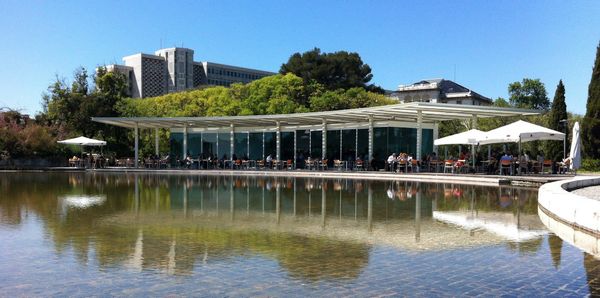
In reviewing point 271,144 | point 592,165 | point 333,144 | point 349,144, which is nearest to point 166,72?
point 271,144

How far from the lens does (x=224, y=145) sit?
36156mm

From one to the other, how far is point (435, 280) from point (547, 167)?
20507 mm

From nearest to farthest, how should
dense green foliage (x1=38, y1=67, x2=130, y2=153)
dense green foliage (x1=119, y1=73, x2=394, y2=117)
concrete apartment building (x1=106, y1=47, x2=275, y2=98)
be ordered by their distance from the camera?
dense green foliage (x1=38, y1=67, x2=130, y2=153)
dense green foliage (x1=119, y1=73, x2=394, y2=117)
concrete apartment building (x1=106, y1=47, x2=275, y2=98)

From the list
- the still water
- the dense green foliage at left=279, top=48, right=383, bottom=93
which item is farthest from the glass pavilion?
the dense green foliage at left=279, top=48, right=383, bottom=93

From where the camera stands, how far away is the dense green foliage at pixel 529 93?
66500 millimetres

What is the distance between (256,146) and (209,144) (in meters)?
3.67

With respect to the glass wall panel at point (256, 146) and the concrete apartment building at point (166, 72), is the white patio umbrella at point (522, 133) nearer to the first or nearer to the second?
the glass wall panel at point (256, 146)

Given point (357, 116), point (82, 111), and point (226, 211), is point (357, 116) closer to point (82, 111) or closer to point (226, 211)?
point (226, 211)

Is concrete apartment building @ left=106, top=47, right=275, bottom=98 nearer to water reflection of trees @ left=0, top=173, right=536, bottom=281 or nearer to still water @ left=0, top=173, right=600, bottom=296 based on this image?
water reflection of trees @ left=0, top=173, right=536, bottom=281

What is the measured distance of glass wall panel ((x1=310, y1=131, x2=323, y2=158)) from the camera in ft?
107

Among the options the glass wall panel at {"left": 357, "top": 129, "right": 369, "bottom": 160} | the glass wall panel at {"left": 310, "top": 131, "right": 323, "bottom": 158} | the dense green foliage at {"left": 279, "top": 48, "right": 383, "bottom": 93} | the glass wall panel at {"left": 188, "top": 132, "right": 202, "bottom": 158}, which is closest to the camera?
the glass wall panel at {"left": 357, "top": 129, "right": 369, "bottom": 160}

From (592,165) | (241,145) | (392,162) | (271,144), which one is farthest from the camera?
(241,145)

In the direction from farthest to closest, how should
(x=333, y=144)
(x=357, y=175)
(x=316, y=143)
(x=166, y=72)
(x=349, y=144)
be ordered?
(x=166, y=72), (x=316, y=143), (x=333, y=144), (x=349, y=144), (x=357, y=175)

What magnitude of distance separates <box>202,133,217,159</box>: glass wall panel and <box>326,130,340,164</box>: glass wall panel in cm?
883
